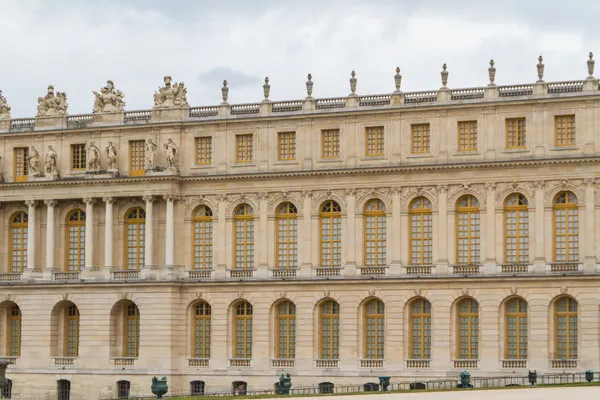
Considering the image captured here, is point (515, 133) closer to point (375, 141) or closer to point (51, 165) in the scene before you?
point (375, 141)

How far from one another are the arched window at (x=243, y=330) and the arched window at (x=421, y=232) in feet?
33.5

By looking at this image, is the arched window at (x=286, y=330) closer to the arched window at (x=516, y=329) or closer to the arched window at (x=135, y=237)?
the arched window at (x=135, y=237)

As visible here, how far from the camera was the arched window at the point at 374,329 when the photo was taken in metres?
92.1

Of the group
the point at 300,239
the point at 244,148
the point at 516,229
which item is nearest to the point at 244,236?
the point at 300,239

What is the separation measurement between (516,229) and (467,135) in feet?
18.8

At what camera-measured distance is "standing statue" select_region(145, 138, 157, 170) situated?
96.7 meters

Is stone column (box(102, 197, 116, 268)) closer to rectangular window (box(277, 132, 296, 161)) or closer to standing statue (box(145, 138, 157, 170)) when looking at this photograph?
standing statue (box(145, 138, 157, 170))

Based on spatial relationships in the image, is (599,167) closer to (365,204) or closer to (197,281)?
(365,204)

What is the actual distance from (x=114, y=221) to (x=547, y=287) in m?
25.8

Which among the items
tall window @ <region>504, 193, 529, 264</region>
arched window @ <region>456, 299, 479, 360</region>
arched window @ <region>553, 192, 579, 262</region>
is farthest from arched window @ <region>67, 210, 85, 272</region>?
arched window @ <region>553, 192, 579, 262</region>

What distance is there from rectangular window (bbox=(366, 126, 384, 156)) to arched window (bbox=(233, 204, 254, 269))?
783cm

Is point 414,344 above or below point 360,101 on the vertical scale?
below

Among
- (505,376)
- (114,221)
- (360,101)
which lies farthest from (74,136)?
(505,376)

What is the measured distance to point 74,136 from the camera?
3937 inches
